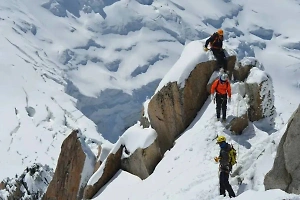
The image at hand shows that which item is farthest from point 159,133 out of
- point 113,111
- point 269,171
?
point 113,111

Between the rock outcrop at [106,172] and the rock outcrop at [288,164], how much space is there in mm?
8865

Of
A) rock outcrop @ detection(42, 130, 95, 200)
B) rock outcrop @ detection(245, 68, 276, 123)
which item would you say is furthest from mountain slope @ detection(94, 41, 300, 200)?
rock outcrop @ detection(42, 130, 95, 200)

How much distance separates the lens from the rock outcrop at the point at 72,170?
22.3 meters

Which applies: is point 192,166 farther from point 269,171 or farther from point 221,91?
point 269,171

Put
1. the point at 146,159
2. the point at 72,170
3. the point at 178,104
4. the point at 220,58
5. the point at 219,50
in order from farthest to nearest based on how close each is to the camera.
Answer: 1. the point at 72,170
2. the point at 219,50
3. the point at 220,58
4. the point at 178,104
5. the point at 146,159

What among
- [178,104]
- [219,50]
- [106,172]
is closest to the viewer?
[178,104]

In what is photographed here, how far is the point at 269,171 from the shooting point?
12445 millimetres

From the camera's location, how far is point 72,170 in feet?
73.9

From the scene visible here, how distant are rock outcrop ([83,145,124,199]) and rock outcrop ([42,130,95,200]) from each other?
1.98 meters

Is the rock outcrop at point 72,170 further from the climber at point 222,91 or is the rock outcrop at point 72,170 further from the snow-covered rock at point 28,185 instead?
the climber at point 222,91

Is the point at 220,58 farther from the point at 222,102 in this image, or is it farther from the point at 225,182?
the point at 225,182

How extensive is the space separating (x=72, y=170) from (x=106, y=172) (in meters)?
2.96

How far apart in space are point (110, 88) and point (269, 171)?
93051mm

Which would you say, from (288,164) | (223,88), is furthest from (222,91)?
(288,164)
